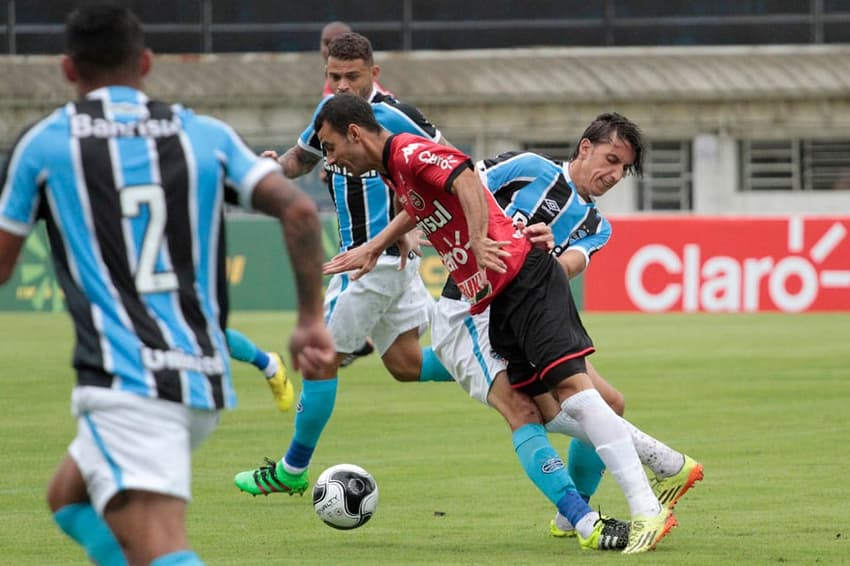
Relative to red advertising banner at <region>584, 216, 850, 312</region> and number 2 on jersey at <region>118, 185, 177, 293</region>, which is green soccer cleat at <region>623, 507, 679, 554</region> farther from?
red advertising banner at <region>584, 216, 850, 312</region>

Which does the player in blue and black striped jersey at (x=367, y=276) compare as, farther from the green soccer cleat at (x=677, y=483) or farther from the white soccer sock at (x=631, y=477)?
the white soccer sock at (x=631, y=477)

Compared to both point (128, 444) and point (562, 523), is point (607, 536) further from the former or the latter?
point (128, 444)

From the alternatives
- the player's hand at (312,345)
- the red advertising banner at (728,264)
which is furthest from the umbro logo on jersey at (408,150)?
the red advertising banner at (728,264)

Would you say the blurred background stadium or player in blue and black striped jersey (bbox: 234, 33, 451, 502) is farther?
the blurred background stadium

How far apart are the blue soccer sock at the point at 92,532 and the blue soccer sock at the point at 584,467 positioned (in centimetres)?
319

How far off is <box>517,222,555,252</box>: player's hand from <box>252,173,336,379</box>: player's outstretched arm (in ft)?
8.72

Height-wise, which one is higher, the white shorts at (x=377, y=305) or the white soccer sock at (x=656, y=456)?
the white shorts at (x=377, y=305)

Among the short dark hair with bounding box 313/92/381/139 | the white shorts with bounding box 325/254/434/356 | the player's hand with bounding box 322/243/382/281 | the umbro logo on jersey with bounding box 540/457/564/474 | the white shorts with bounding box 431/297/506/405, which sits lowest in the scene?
the umbro logo on jersey with bounding box 540/457/564/474

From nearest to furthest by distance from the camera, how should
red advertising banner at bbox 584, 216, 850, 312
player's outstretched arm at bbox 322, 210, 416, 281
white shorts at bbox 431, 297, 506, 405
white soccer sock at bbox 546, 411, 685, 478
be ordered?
white soccer sock at bbox 546, 411, 685, 478 < white shorts at bbox 431, 297, 506, 405 < player's outstretched arm at bbox 322, 210, 416, 281 < red advertising banner at bbox 584, 216, 850, 312

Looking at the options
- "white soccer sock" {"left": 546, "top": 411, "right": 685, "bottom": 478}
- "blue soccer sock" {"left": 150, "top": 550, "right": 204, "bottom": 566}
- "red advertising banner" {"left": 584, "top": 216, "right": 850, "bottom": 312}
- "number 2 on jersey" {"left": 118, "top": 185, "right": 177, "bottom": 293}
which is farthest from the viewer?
"red advertising banner" {"left": 584, "top": 216, "right": 850, "bottom": 312}

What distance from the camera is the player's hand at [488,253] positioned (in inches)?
262

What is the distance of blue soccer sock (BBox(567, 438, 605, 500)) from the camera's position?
7.44 metres

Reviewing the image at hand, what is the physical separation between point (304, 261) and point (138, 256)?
0.42 metres

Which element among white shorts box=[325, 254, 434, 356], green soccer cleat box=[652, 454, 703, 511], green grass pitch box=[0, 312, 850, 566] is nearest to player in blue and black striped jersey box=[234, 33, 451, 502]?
white shorts box=[325, 254, 434, 356]
